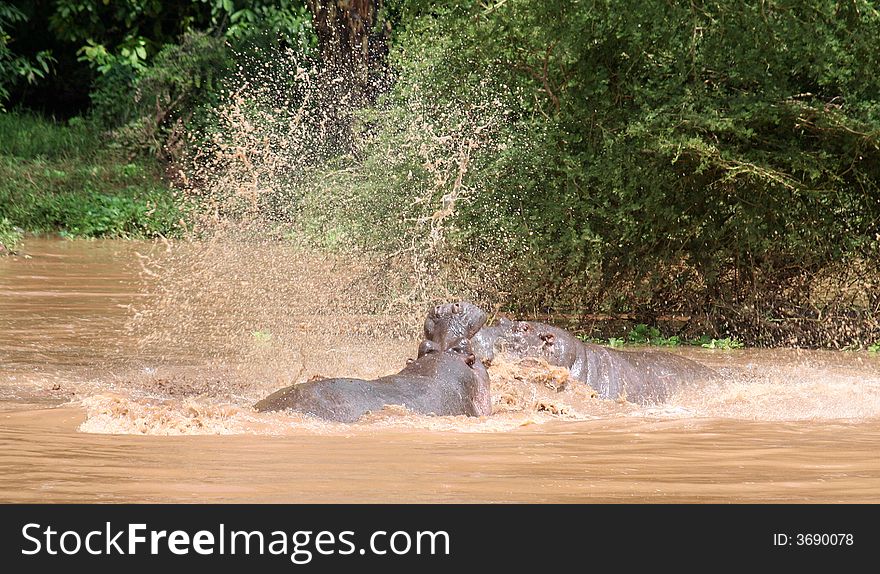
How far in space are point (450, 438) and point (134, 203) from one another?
13.7 m

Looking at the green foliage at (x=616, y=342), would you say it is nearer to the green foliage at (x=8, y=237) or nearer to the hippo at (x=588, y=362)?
the hippo at (x=588, y=362)

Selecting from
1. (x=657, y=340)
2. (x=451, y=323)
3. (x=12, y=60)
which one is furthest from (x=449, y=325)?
(x=12, y=60)

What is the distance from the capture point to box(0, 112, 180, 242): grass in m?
17.6

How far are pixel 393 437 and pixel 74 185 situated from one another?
47.9 feet

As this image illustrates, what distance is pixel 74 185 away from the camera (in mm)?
19359

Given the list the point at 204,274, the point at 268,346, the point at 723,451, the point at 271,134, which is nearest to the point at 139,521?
the point at 723,451

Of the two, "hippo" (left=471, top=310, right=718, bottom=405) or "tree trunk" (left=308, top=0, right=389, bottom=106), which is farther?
"tree trunk" (left=308, top=0, right=389, bottom=106)

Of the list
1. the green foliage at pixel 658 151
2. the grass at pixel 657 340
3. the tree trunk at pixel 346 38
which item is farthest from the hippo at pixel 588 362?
the tree trunk at pixel 346 38

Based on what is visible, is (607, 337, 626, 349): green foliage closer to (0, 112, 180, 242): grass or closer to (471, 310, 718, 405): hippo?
(471, 310, 718, 405): hippo

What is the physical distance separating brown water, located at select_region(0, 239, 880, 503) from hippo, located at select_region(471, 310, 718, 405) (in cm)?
16

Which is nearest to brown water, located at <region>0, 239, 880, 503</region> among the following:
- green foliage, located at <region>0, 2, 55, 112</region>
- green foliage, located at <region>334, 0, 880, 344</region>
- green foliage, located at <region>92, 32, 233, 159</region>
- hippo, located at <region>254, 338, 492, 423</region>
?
hippo, located at <region>254, 338, 492, 423</region>

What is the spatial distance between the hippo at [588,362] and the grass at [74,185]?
9.20 meters

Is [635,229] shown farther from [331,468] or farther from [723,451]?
[331,468]

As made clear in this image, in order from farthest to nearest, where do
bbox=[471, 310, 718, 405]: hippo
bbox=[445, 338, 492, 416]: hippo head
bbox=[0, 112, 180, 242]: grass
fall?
bbox=[0, 112, 180, 242]: grass → bbox=[471, 310, 718, 405]: hippo → bbox=[445, 338, 492, 416]: hippo head
